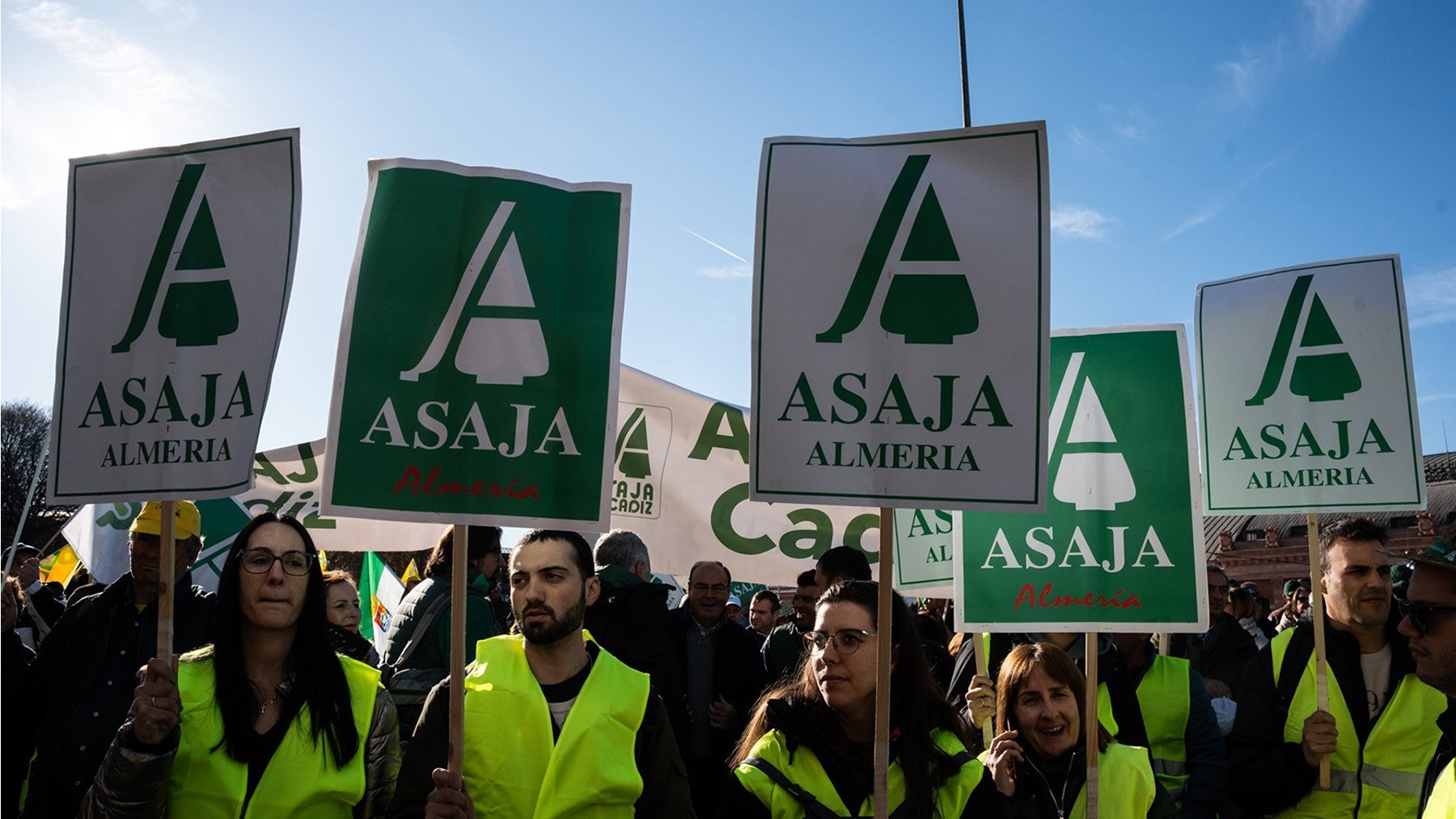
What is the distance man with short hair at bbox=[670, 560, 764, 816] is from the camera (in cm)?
585

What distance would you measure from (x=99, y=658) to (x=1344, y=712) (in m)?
4.68

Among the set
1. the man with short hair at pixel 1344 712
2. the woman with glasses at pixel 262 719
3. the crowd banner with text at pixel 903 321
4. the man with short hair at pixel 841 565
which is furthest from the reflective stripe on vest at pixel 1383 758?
the woman with glasses at pixel 262 719

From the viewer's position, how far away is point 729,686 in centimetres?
604

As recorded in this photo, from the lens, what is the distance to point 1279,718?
15.3ft

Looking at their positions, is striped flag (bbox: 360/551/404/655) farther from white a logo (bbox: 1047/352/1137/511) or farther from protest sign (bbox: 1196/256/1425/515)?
protest sign (bbox: 1196/256/1425/515)

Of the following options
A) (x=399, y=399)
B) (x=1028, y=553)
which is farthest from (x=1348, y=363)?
(x=399, y=399)

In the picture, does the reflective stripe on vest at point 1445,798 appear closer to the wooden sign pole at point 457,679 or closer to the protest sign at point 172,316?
the wooden sign pole at point 457,679

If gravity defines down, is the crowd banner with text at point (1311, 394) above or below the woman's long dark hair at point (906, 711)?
above

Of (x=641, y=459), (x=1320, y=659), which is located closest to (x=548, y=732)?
(x=1320, y=659)

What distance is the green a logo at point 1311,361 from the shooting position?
5035mm

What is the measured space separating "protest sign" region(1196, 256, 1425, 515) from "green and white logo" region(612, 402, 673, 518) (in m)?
4.43

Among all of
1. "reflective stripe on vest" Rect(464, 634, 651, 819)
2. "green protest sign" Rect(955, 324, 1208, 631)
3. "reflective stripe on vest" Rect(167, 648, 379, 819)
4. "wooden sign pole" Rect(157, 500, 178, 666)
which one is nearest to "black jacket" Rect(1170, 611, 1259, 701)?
"green protest sign" Rect(955, 324, 1208, 631)

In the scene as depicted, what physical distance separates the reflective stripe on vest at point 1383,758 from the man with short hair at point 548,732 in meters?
2.61

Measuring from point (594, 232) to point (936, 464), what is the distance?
1.27 meters
